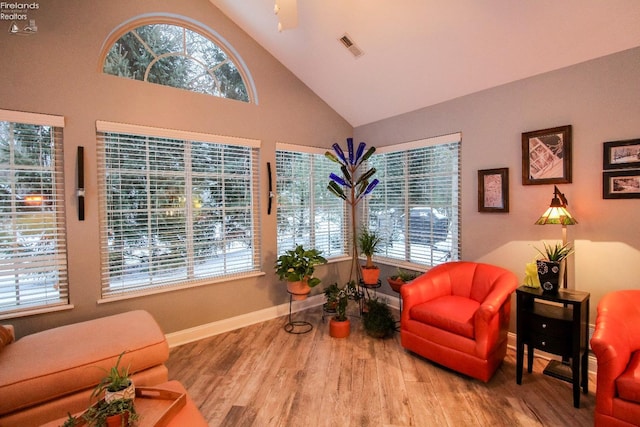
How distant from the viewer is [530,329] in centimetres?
242

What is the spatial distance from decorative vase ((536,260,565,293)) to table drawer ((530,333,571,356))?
36 centimetres

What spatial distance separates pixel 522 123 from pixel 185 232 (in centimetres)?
362

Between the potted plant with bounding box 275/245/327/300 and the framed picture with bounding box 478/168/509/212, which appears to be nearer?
the framed picture with bounding box 478/168/509/212

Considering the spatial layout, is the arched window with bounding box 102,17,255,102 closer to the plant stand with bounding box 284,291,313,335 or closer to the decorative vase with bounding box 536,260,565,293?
the plant stand with bounding box 284,291,313,335

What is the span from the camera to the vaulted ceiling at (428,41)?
2.30m

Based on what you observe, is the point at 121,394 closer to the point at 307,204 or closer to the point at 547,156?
the point at 307,204

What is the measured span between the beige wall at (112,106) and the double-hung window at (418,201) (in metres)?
1.55

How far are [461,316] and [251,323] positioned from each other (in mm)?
2383

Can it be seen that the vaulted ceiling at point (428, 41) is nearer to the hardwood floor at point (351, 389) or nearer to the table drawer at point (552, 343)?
the table drawer at point (552, 343)

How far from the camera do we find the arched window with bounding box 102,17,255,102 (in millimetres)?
2953

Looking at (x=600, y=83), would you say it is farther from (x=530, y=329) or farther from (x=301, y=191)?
(x=301, y=191)

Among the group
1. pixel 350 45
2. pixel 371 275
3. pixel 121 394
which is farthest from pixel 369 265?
pixel 121 394

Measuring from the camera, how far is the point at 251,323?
12.0 ft

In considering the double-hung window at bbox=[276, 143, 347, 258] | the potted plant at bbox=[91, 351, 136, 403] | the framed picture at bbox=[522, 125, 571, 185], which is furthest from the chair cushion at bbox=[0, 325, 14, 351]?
the framed picture at bbox=[522, 125, 571, 185]
